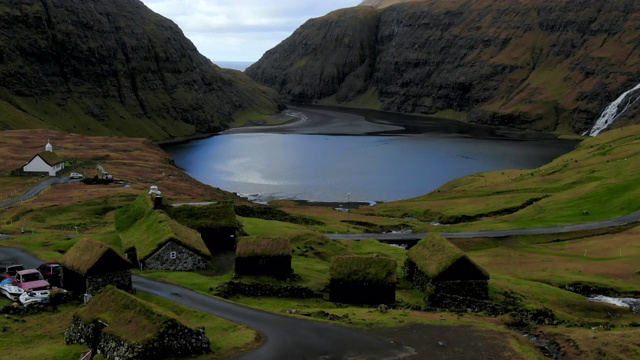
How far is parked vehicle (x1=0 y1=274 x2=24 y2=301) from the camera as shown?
37938mm

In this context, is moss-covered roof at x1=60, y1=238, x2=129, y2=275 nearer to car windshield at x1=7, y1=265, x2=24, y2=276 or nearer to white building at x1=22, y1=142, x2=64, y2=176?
car windshield at x1=7, y1=265, x2=24, y2=276

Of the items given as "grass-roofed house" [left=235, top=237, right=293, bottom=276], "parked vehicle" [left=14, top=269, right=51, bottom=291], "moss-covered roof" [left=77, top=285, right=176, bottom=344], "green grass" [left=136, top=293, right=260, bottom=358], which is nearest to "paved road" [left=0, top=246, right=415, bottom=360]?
"green grass" [left=136, top=293, right=260, bottom=358]

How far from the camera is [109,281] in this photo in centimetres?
3884

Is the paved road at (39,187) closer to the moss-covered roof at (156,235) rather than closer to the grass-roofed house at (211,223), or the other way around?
the grass-roofed house at (211,223)

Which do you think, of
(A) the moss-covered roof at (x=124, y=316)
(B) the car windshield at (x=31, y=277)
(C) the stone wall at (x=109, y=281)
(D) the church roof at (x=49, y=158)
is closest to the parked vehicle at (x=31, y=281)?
(B) the car windshield at (x=31, y=277)

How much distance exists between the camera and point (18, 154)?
431ft

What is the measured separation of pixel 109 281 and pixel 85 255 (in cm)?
256

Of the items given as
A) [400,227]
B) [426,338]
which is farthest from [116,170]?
[426,338]

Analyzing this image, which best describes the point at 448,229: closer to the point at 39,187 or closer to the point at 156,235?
the point at 156,235

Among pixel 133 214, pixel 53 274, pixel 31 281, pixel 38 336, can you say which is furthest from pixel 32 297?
pixel 133 214

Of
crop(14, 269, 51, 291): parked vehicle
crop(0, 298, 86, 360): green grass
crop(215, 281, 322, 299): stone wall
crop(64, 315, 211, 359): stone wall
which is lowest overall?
crop(215, 281, 322, 299): stone wall

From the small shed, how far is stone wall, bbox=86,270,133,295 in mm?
9308

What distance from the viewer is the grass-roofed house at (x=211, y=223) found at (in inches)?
2333

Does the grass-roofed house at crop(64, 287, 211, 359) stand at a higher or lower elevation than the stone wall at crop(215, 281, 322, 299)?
A: higher
